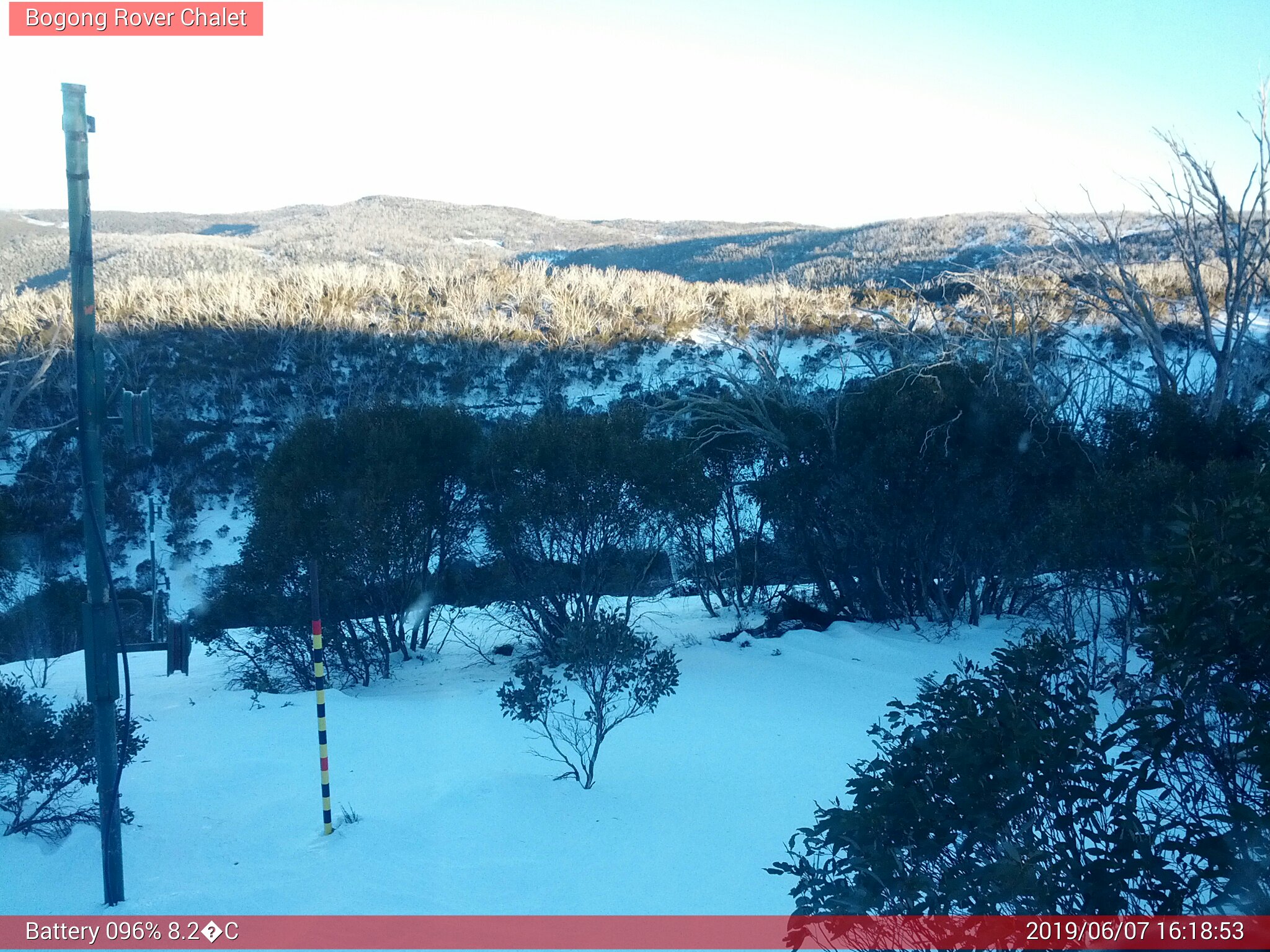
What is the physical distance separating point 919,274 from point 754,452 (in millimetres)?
30050

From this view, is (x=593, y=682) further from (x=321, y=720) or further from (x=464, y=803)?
(x=321, y=720)

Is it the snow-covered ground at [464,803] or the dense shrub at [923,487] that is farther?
the dense shrub at [923,487]

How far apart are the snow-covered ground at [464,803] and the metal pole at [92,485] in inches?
21.4

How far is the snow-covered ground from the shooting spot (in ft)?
15.2

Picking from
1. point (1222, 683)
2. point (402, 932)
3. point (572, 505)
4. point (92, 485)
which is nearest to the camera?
point (1222, 683)

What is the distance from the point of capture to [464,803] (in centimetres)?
583

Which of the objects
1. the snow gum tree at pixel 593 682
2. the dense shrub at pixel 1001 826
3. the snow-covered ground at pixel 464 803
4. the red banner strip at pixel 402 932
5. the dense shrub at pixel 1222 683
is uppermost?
the dense shrub at pixel 1222 683

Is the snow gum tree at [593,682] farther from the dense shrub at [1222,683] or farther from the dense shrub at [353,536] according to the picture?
the dense shrub at [1222,683]

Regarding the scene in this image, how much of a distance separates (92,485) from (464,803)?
3.05m

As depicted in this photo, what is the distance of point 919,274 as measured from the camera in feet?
125

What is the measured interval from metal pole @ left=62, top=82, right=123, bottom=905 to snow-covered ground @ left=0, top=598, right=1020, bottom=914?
0.54m

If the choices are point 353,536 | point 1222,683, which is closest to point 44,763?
point 353,536

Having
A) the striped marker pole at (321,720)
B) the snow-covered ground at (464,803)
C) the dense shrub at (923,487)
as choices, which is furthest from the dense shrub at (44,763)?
the dense shrub at (923,487)

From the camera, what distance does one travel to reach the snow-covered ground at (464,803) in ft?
15.2
